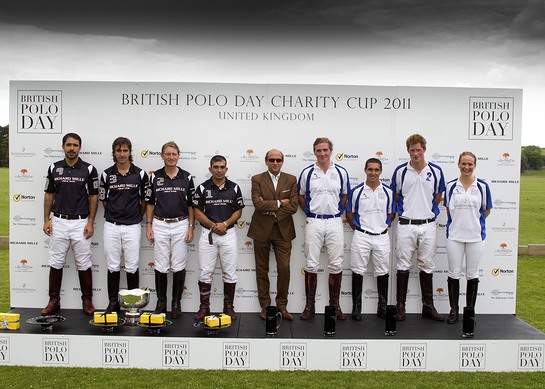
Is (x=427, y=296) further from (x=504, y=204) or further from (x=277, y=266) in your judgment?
(x=277, y=266)

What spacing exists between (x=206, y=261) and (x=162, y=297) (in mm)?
610

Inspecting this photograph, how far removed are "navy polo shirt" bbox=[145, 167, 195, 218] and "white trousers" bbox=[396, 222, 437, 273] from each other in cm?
214

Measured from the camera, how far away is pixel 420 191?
5492 millimetres

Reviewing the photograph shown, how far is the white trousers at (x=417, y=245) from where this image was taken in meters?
5.48

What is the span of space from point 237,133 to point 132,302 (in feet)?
6.76

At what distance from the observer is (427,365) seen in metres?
4.76

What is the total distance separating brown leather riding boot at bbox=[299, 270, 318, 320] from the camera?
18.3 ft

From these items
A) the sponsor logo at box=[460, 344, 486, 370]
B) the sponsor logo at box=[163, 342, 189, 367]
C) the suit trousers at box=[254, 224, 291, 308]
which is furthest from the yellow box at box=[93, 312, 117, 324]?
the sponsor logo at box=[460, 344, 486, 370]

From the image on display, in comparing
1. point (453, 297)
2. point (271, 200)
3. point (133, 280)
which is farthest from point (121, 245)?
point (453, 297)

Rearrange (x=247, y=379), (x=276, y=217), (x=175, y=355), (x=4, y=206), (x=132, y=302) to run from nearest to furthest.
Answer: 1. (x=247, y=379)
2. (x=175, y=355)
3. (x=132, y=302)
4. (x=276, y=217)
5. (x=4, y=206)

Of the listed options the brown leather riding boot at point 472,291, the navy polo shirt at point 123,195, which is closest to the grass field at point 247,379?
the brown leather riding boot at point 472,291

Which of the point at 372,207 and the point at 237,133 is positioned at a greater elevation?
the point at 237,133

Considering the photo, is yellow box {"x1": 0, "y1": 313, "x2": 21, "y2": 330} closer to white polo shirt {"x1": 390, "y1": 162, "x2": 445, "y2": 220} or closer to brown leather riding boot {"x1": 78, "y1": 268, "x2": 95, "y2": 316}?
brown leather riding boot {"x1": 78, "y1": 268, "x2": 95, "y2": 316}

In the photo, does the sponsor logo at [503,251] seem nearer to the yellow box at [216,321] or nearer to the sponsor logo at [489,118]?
the sponsor logo at [489,118]
